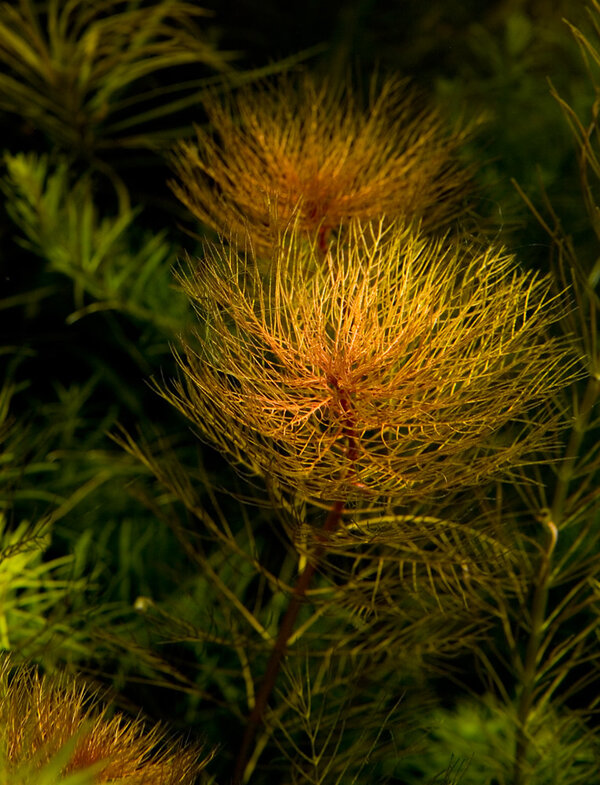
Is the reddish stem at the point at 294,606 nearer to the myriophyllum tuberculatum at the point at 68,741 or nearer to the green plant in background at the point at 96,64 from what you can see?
the myriophyllum tuberculatum at the point at 68,741

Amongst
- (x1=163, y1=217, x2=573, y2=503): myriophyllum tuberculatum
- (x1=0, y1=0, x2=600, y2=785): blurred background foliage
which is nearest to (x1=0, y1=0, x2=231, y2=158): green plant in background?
(x1=0, y1=0, x2=600, y2=785): blurred background foliage

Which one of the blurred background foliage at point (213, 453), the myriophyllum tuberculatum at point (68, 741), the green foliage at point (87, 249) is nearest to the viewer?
the myriophyllum tuberculatum at point (68, 741)

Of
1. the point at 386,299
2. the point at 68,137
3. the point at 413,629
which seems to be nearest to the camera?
the point at 386,299

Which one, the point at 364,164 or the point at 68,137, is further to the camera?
the point at 68,137

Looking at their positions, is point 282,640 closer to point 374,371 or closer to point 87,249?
point 374,371

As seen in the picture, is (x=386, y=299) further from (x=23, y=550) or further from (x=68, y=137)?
(x=68, y=137)

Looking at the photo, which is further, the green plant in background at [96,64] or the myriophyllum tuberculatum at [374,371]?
the green plant in background at [96,64]

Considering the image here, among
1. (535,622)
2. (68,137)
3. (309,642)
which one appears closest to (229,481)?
(309,642)

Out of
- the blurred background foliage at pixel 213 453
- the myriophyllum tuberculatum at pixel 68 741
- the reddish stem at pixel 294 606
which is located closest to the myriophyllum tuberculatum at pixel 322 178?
the blurred background foliage at pixel 213 453

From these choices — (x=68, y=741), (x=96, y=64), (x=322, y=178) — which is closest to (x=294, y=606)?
(x=68, y=741)
